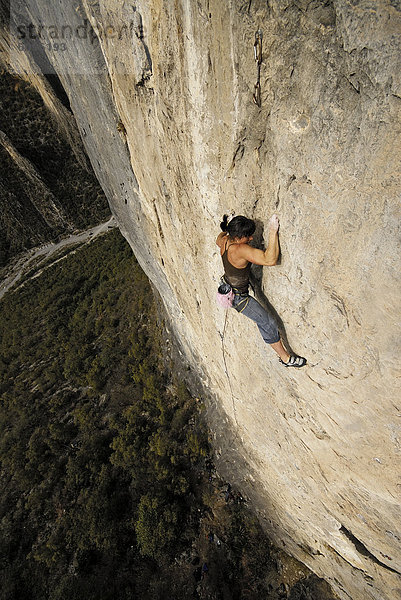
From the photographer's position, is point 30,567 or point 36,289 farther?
point 36,289

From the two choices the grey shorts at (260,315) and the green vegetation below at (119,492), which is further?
the green vegetation below at (119,492)

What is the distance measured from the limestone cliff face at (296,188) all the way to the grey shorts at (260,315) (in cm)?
17

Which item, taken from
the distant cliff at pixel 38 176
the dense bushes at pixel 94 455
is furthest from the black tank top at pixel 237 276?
the distant cliff at pixel 38 176

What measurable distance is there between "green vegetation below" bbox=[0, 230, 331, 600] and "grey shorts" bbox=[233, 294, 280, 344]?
24.5 ft

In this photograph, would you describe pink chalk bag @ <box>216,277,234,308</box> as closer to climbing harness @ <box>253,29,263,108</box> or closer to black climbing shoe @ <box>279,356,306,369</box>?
black climbing shoe @ <box>279,356,306,369</box>

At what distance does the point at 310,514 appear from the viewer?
5348 mm

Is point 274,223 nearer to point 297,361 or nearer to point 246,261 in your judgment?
point 246,261

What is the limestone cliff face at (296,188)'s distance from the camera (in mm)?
1779

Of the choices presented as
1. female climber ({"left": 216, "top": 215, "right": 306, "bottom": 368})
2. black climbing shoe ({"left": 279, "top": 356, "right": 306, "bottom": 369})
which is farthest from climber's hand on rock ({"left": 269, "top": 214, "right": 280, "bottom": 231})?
black climbing shoe ({"left": 279, "top": 356, "right": 306, "bottom": 369})

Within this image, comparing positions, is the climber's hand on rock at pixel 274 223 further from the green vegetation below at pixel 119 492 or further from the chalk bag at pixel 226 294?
the green vegetation below at pixel 119 492

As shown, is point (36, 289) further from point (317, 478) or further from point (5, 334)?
point (317, 478)

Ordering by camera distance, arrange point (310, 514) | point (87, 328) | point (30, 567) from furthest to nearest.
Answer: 1. point (87, 328)
2. point (30, 567)
3. point (310, 514)

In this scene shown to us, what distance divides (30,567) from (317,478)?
9873 mm

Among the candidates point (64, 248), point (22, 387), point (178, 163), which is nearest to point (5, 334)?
point (22, 387)
